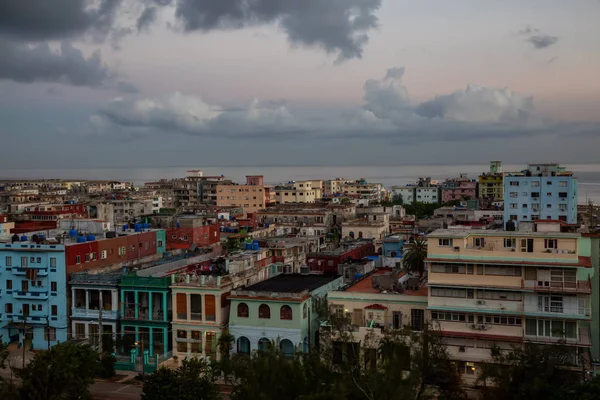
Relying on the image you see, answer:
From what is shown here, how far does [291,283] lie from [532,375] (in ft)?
61.8

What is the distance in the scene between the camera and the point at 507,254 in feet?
117

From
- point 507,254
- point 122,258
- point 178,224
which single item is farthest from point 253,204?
point 507,254

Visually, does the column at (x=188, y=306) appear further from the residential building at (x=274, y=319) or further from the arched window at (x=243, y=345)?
the arched window at (x=243, y=345)

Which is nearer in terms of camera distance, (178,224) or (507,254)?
(507,254)

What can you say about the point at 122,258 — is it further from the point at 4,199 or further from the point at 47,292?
the point at 4,199

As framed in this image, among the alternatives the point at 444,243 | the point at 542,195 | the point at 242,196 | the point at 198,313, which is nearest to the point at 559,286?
the point at 444,243

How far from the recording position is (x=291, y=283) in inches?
1764

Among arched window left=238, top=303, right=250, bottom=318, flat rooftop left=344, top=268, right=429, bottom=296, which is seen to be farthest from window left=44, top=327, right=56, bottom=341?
flat rooftop left=344, top=268, right=429, bottom=296

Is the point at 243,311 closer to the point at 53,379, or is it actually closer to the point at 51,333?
the point at 53,379

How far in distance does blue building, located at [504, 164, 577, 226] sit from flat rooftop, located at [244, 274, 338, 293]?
33822 mm

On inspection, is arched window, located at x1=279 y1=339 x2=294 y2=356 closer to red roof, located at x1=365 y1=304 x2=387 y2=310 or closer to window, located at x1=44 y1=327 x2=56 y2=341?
red roof, located at x1=365 y1=304 x2=387 y2=310

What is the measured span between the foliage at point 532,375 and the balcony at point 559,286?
3124 mm

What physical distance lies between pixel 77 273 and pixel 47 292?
2.59 metres

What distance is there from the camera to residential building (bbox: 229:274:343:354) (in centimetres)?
3991
